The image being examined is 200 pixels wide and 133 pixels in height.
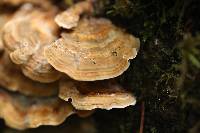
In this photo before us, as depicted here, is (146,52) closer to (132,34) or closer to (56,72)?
(132,34)

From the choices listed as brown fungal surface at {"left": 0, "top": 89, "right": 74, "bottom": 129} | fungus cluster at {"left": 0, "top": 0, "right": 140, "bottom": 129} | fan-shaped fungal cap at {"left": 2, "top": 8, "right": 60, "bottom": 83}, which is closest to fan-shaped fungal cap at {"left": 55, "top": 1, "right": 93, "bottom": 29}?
fungus cluster at {"left": 0, "top": 0, "right": 140, "bottom": 129}

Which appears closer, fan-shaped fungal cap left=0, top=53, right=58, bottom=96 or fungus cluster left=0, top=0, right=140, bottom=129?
fungus cluster left=0, top=0, right=140, bottom=129

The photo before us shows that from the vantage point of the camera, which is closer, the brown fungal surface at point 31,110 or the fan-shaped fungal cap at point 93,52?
the fan-shaped fungal cap at point 93,52

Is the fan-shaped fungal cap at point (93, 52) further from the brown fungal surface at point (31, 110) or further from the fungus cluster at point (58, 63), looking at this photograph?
the brown fungal surface at point (31, 110)

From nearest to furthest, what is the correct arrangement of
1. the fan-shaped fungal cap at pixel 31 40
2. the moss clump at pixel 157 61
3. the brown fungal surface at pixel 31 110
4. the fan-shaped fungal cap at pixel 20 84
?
the moss clump at pixel 157 61 → the fan-shaped fungal cap at pixel 31 40 → the brown fungal surface at pixel 31 110 → the fan-shaped fungal cap at pixel 20 84

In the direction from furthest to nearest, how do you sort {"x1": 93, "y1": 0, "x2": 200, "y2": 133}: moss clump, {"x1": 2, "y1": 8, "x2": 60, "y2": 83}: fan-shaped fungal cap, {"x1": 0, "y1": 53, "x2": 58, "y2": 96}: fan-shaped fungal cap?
{"x1": 0, "y1": 53, "x2": 58, "y2": 96}: fan-shaped fungal cap
{"x1": 2, "y1": 8, "x2": 60, "y2": 83}: fan-shaped fungal cap
{"x1": 93, "y1": 0, "x2": 200, "y2": 133}: moss clump

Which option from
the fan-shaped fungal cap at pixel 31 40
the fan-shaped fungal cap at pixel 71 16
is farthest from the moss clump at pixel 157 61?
the fan-shaped fungal cap at pixel 31 40

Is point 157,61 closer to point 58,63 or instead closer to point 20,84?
point 58,63

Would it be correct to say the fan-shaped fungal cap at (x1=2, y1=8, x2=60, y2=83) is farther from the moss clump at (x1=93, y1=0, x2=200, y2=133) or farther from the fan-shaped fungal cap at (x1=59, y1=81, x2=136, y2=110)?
the moss clump at (x1=93, y1=0, x2=200, y2=133)
